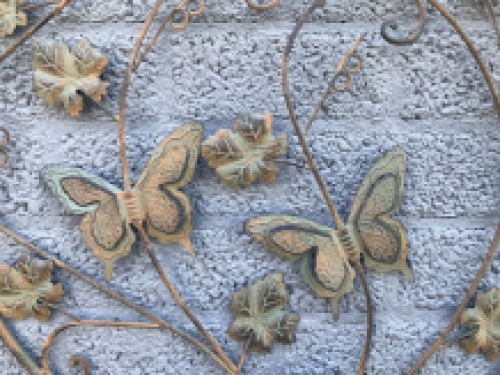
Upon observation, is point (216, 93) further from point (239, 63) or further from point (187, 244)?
point (187, 244)

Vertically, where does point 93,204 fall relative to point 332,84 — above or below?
below

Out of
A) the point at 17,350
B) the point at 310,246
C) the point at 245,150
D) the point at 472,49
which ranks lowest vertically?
the point at 17,350

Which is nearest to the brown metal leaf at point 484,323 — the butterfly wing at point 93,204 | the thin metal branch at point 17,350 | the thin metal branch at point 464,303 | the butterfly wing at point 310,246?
the thin metal branch at point 464,303

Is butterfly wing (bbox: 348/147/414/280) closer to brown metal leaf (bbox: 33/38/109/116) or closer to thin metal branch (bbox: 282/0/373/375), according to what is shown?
thin metal branch (bbox: 282/0/373/375)

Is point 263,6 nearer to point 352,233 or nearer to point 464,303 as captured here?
point 352,233

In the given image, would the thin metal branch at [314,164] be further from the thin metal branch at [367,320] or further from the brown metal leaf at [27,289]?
the brown metal leaf at [27,289]

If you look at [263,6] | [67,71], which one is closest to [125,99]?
[67,71]
